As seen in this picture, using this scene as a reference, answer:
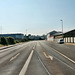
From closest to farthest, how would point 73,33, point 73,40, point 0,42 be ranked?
point 0,42 < point 73,40 < point 73,33

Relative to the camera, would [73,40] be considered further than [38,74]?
Yes

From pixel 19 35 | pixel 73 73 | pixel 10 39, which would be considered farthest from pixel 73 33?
pixel 19 35

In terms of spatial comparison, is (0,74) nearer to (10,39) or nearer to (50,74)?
(50,74)

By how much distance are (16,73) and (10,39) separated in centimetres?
4179

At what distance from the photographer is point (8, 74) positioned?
6145 mm

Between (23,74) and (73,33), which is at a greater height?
(73,33)

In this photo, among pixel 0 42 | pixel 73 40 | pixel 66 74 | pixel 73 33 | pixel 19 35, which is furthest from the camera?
pixel 19 35

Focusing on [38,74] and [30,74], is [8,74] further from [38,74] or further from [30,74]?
[38,74]

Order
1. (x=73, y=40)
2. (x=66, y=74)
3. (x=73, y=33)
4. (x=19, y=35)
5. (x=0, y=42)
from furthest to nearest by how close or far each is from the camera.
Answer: (x=19, y=35) → (x=73, y=33) → (x=73, y=40) → (x=0, y=42) → (x=66, y=74)

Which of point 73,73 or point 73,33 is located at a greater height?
point 73,33

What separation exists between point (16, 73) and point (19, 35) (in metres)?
127

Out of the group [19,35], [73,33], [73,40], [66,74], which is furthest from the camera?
[19,35]

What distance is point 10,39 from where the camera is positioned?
1848 inches

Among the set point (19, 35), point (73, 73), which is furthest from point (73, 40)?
point (19, 35)
